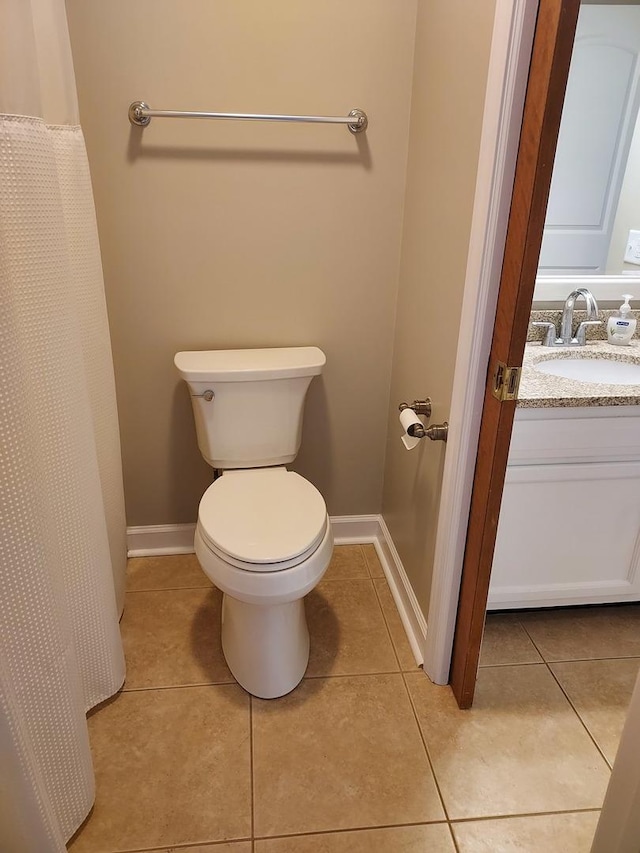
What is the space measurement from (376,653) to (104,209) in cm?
154

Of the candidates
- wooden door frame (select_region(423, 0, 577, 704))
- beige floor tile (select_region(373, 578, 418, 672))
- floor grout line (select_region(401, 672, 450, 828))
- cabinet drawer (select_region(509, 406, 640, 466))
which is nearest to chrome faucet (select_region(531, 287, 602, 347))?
cabinet drawer (select_region(509, 406, 640, 466))

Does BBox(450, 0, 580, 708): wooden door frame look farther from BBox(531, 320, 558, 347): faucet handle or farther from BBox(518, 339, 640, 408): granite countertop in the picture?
BBox(531, 320, 558, 347): faucet handle

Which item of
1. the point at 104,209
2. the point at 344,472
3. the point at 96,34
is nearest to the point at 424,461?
the point at 344,472

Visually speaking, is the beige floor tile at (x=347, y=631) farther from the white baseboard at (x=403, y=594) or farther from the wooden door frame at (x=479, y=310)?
the wooden door frame at (x=479, y=310)

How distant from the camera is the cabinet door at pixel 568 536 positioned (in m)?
1.66

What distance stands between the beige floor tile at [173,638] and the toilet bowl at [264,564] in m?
0.07

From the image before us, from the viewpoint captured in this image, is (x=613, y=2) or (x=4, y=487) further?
(x=613, y=2)

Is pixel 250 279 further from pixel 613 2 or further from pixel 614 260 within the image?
pixel 613 2

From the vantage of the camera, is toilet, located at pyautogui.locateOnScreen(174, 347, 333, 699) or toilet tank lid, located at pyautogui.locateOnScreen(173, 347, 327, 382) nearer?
toilet, located at pyautogui.locateOnScreen(174, 347, 333, 699)

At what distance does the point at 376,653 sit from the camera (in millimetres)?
1813

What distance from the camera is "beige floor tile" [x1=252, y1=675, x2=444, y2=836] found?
1361 millimetres

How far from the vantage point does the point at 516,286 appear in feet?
3.91

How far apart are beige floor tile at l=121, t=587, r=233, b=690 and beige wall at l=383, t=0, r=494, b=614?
64 cm

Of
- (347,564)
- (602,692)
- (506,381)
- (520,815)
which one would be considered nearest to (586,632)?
(602,692)
